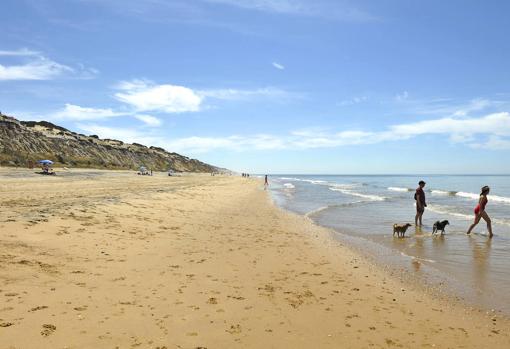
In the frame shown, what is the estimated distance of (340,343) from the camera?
5066 millimetres

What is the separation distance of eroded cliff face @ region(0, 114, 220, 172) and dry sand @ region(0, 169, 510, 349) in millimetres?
41012

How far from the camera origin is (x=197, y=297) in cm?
646

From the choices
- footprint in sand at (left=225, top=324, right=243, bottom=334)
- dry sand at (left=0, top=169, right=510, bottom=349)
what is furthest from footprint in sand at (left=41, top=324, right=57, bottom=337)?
footprint in sand at (left=225, top=324, right=243, bottom=334)

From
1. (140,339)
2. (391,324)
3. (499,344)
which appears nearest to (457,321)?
(499,344)

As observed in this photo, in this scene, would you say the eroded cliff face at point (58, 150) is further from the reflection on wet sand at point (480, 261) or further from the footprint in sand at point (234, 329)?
the footprint in sand at point (234, 329)

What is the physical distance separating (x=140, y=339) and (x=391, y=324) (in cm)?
364

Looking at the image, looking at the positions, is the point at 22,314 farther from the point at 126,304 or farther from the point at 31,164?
the point at 31,164

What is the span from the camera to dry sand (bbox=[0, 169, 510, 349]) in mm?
5008

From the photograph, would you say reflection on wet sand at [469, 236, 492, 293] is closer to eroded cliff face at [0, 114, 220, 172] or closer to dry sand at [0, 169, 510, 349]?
dry sand at [0, 169, 510, 349]

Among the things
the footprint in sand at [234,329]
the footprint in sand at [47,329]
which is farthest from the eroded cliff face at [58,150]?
the footprint in sand at [234,329]

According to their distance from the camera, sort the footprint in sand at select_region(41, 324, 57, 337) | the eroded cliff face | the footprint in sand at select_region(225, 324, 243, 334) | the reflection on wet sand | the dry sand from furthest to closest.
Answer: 1. the eroded cliff face
2. the reflection on wet sand
3. the footprint in sand at select_region(225, 324, 243, 334)
4. the dry sand
5. the footprint in sand at select_region(41, 324, 57, 337)

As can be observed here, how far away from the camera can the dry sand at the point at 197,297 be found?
5.01 metres

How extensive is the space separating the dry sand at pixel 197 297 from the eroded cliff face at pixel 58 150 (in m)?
41.0

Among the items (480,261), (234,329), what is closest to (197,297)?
(234,329)
